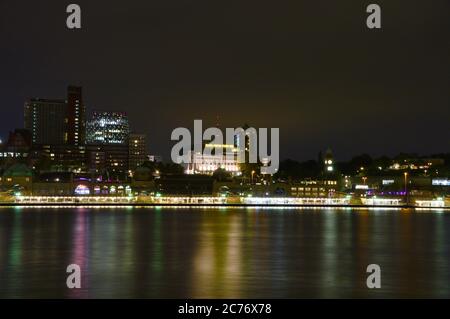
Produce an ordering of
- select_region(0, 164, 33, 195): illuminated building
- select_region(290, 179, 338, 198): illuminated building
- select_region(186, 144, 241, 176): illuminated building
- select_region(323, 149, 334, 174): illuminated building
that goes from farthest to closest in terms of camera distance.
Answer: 1. select_region(186, 144, 241, 176): illuminated building
2. select_region(323, 149, 334, 174): illuminated building
3. select_region(290, 179, 338, 198): illuminated building
4. select_region(0, 164, 33, 195): illuminated building

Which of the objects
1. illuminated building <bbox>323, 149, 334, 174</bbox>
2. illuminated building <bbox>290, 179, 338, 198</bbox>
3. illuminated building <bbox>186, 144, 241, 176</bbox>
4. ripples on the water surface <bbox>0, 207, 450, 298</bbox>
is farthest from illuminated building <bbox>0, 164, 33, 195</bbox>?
illuminated building <bbox>186, 144, 241, 176</bbox>

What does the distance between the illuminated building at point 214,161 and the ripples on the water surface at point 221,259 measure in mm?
111757

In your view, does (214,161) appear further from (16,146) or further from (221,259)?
(221,259)

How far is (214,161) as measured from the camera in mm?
168125

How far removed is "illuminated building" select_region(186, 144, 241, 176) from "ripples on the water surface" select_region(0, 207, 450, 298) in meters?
112

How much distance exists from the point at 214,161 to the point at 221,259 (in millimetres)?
138299

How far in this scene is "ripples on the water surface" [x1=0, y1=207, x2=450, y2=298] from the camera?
2277cm

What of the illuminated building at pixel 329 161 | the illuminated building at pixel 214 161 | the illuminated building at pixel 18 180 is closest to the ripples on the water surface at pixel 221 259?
the illuminated building at pixel 18 180

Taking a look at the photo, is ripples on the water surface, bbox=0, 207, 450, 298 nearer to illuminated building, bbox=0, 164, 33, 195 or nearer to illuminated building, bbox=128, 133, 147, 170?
illuminated building, bbox=0, 164, 33, 195

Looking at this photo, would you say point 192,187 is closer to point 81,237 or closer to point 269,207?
point 269,207

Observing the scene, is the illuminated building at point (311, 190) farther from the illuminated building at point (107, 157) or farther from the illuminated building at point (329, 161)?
the illuminated building at point (107, 157)

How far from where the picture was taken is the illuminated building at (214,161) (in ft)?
536

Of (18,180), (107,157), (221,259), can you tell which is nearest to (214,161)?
(107,157)
